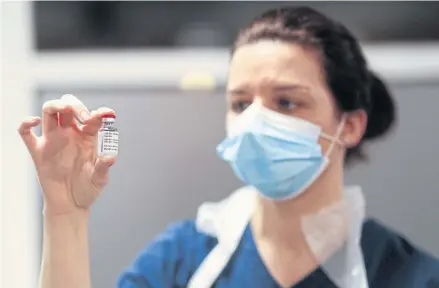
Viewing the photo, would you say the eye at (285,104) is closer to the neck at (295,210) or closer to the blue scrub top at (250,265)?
the neck at (295,210)

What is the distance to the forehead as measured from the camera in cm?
109

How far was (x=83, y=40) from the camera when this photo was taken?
59.6 inches

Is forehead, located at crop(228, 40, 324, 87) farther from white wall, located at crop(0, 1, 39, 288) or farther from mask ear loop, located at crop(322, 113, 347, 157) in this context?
white wall, located at crop(0, 1, 39, 288)

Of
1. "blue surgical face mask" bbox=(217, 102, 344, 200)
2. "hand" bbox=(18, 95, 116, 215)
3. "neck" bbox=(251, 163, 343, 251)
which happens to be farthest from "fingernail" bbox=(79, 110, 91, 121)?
"neck" bbox=(251, 163, 343, 251)

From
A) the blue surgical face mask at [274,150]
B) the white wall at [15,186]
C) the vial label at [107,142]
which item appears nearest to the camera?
the vial label at [107,142]

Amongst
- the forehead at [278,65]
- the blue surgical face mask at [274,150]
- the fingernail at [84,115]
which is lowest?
the blue surgical face mask at [274,150]

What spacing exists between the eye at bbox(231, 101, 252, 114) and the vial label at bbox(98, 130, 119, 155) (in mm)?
292

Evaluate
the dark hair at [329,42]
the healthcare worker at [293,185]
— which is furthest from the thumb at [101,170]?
the dark hair at [329,42]

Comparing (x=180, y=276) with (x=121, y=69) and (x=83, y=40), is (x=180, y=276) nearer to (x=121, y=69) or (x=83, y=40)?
(x=121, y=69)

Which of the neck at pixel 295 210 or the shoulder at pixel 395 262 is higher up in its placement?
the neck at pixel 295 210

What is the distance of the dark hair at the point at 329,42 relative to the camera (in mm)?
1115

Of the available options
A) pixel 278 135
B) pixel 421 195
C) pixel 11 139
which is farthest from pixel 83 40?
pixel 421 195

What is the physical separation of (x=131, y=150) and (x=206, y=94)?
0.68 ft

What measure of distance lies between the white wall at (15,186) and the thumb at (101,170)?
20.8 inches
